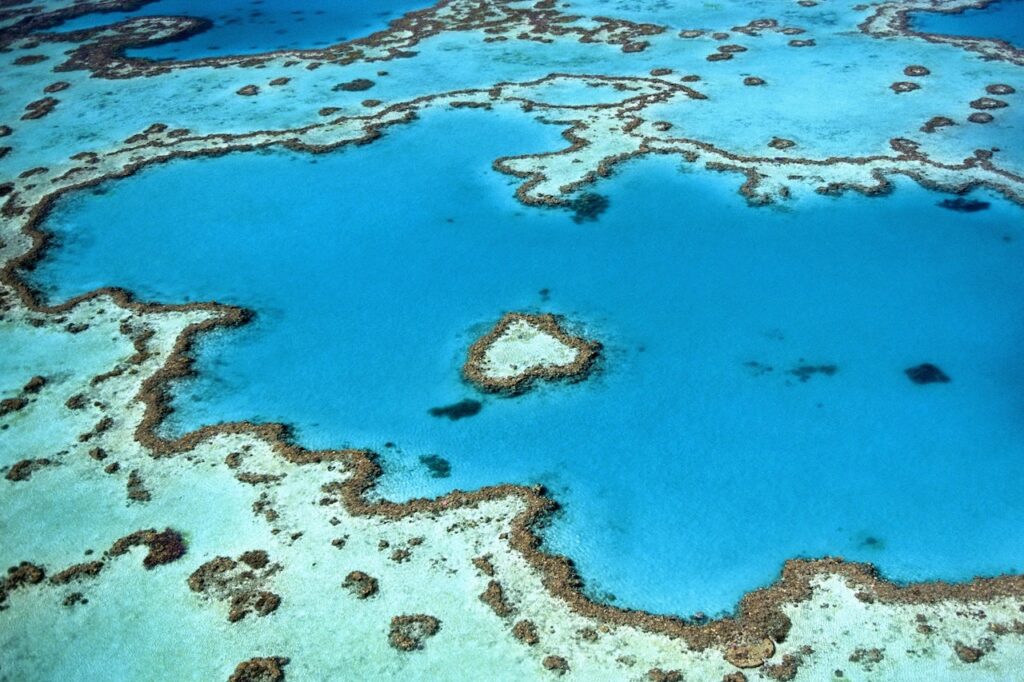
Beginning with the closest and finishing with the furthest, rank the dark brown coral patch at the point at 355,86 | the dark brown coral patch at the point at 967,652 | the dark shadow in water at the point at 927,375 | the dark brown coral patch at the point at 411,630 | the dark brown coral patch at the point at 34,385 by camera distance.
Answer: the dark brown coral patch at the point at 967,652 → the dark brown coral patch at the point at 411,630 → the dark shadow in water at the point at 927,375 → the dark brown coral patch at the point at 34,385 → the dark brown coral patch at the point at 355,86

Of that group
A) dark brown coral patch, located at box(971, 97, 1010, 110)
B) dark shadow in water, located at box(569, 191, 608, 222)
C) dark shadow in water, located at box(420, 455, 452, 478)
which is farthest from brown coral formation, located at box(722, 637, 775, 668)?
dark brown coral patch, located at box(971, 97, 1010, 110)

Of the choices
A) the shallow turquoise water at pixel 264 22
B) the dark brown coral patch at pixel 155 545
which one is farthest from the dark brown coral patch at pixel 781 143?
the shallow turquoise water at pixel 264 22

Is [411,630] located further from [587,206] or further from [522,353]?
[587,206]

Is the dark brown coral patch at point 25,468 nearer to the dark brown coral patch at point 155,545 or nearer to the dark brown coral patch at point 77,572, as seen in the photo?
the dark brown coral patch at point 77,572

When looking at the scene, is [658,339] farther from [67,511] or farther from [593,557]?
[67,511]

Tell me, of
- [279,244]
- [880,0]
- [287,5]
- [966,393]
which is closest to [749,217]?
[966,393]

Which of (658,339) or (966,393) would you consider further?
(658,339)

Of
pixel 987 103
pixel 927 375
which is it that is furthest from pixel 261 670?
pixel 987 103
